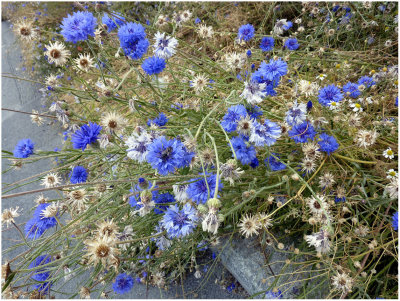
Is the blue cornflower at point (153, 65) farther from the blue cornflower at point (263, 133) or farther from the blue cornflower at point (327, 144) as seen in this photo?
the blue cornflower at point (327, 144)

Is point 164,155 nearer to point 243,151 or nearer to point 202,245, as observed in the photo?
point 243,151

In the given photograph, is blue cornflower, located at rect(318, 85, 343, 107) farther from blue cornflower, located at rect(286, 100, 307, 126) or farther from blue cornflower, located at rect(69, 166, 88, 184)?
blue cornflower, located at rect(69, 166, 88, 184)

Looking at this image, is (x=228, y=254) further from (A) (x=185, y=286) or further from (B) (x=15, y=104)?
(B) (x=15, y=104)

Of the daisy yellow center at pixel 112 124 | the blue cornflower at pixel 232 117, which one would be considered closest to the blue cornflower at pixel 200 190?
the blue cornflower at pixel 232 117

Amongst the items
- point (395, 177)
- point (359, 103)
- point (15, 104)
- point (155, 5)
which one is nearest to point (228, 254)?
point (395, 177)

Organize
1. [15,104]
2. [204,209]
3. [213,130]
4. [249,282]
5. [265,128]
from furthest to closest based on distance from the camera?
1. [15,104]
2. [249,282]
3. [213,130]
4. [265,128]
5. [204,209]

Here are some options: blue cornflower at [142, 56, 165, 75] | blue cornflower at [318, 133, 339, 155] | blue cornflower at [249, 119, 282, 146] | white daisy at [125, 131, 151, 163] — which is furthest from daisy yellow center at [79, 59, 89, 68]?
blue cornflower at [318, 133, 339, 155]
